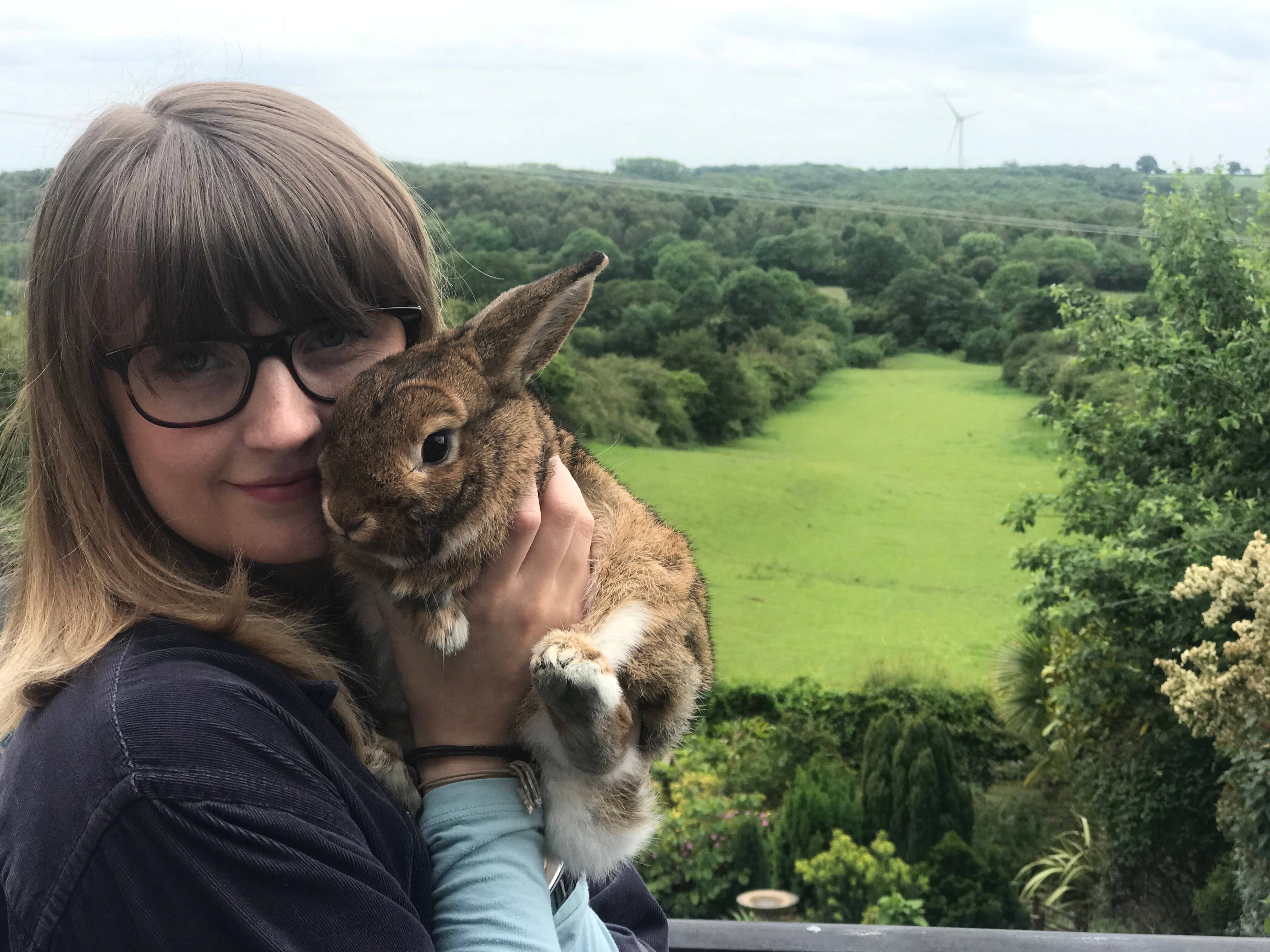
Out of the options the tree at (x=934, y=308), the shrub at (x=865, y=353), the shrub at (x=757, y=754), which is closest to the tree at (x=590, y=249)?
the shrub at (x=865, y=353)

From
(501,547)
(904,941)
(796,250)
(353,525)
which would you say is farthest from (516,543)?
(796,250)

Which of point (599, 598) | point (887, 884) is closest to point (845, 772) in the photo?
point (887, 884)

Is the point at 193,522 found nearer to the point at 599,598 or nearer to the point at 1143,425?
the point at 599,598

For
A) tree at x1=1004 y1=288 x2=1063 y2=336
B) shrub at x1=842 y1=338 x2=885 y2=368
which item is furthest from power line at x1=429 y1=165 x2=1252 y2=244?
shrub at x1=842 y1=338 x2=885 y2=368

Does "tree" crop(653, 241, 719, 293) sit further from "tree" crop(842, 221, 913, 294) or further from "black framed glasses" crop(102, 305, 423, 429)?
"black framed glasses" crop(102, 305, 423, 429)

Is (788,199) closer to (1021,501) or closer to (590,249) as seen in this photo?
(590,249)

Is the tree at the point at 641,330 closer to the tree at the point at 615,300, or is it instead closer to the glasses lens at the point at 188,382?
the tree at the point at 615,300
